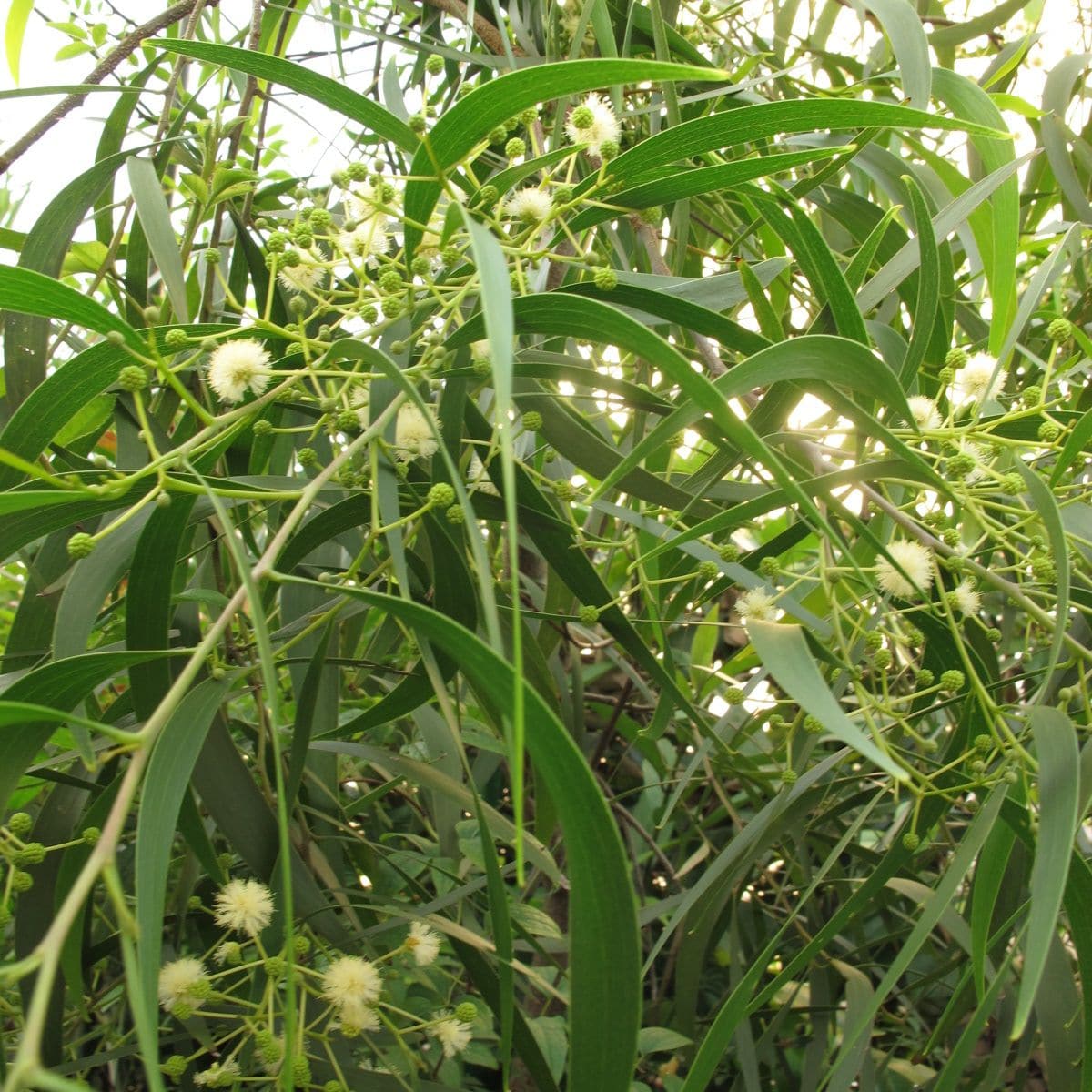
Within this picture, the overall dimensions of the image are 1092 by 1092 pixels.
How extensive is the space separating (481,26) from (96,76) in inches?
14.9

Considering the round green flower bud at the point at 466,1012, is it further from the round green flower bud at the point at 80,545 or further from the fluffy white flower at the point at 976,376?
the fluffy white flower at the point at 976,376

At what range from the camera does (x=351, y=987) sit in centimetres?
60

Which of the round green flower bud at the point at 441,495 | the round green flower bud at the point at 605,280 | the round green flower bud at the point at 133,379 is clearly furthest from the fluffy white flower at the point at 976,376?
the round green flower bud at the point at 133,379

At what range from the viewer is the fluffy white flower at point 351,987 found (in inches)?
23.6

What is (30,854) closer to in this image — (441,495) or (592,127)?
(441,495)

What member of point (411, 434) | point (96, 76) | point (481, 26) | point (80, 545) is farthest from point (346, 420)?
point (481, 26)

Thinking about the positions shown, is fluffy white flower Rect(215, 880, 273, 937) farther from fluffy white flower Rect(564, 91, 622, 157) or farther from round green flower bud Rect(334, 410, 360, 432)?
fluffy white flower Rect(564, 91, 622, 157)

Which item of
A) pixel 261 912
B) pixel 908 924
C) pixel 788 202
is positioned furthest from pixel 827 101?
pixel 908 924

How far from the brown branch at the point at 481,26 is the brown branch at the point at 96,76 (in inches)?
8.4

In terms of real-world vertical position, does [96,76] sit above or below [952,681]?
above

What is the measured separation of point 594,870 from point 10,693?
0.91 feet

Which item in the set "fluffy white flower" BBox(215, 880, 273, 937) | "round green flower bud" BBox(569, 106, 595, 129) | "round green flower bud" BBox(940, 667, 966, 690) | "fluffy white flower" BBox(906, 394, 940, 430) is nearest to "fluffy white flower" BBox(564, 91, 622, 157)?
"round green flower bud" BBox(569, 106, 595, 129)

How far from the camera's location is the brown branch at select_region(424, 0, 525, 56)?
1.00 metres

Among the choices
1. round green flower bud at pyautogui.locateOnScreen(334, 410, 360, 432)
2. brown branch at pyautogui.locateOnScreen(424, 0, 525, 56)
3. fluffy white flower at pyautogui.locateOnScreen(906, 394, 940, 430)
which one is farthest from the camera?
brown branch at pyautogui.locateOnScreen(424, 0, 525, 56)
